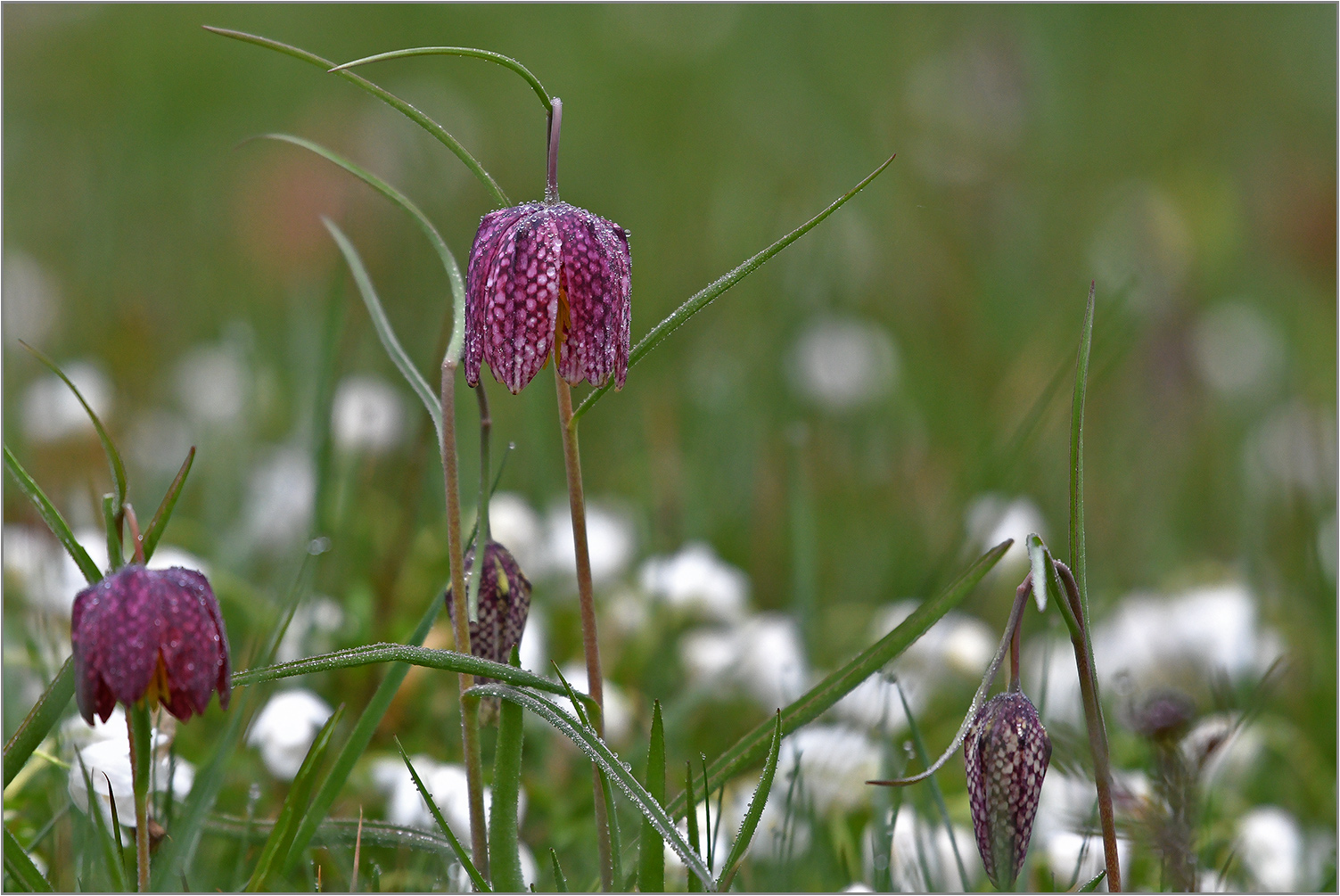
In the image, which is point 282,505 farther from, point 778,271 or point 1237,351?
point 1237,351

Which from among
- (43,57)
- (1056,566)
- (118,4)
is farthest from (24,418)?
(118,4)

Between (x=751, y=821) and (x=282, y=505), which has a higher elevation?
(x=282, y=505)

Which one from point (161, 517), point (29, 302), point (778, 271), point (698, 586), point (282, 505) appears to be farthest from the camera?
point (778, 271)

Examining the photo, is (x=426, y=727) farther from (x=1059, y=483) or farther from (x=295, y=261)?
(x=295, y=261)

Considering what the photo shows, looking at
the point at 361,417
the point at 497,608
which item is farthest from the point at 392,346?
the point at 361,417

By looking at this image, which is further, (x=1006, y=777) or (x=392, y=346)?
(x=392, y=346)

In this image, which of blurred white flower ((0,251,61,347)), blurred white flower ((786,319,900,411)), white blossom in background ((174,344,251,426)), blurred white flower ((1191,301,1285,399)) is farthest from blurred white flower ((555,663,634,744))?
blurred white flower ((1191,301,1285,399))

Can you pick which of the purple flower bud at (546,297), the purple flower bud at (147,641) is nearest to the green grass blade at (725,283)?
the purple flower bud at (546,297)

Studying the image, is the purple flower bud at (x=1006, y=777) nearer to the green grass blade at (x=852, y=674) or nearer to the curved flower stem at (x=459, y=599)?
the green grass blade at (x=852, y=674)
